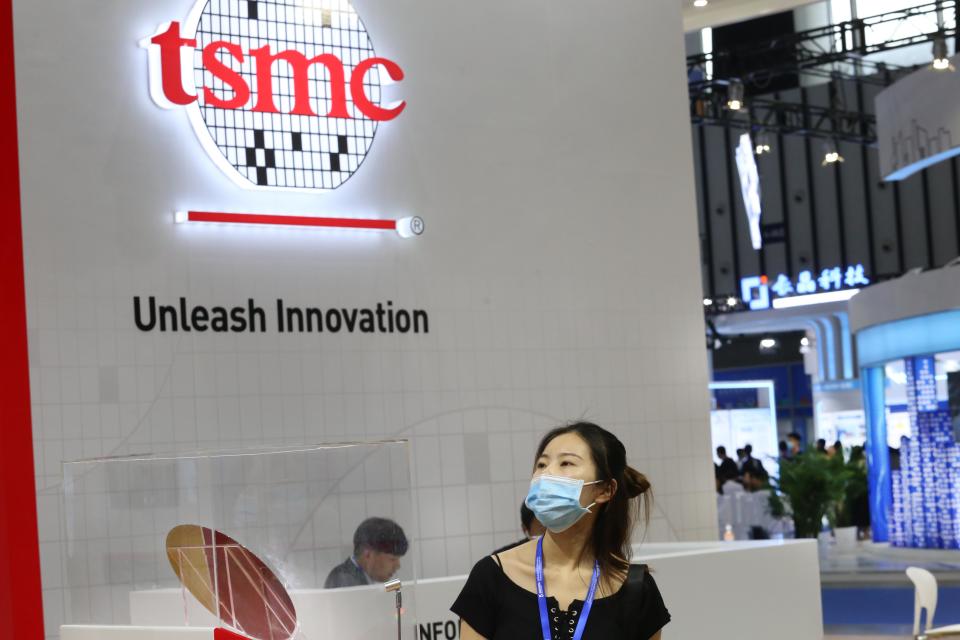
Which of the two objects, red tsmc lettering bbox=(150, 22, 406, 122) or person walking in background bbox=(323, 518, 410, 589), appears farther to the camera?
red tsmc lettering bbox=(150, 22, 406, 122)

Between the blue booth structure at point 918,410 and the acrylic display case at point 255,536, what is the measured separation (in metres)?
10.0

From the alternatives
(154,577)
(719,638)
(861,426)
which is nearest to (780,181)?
(861,426)

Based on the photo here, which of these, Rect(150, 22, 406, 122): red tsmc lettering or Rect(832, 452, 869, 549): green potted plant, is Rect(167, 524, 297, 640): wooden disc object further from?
Rect(832, 452, 869, 549): green potted plant

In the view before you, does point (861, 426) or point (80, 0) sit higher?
point (80, 0)

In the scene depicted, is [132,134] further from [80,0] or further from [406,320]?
[406,320]

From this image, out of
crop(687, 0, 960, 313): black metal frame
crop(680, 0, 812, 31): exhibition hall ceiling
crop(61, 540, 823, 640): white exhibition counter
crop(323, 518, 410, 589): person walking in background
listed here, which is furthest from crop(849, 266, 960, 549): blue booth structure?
crop(323, 518, 410, 589): person walking in background

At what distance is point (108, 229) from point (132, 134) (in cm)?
41

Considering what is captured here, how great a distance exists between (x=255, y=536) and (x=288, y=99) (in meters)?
3.18

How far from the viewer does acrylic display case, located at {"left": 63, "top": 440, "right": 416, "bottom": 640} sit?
8.19 ft

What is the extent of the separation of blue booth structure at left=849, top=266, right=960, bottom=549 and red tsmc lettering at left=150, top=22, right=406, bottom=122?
7725mm

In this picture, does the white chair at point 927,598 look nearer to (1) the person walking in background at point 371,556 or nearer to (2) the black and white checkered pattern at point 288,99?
(2) the black and white checkered pattern at point 288,99

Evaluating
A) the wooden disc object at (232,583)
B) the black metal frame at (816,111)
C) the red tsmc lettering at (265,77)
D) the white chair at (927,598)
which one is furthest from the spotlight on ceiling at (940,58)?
the wooden disc object at (232,583)

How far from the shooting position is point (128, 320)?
495 cm

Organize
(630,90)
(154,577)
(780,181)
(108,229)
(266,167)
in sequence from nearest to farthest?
(154,577) → (108,229) → (266,167) → (630,90) → (780,181)
